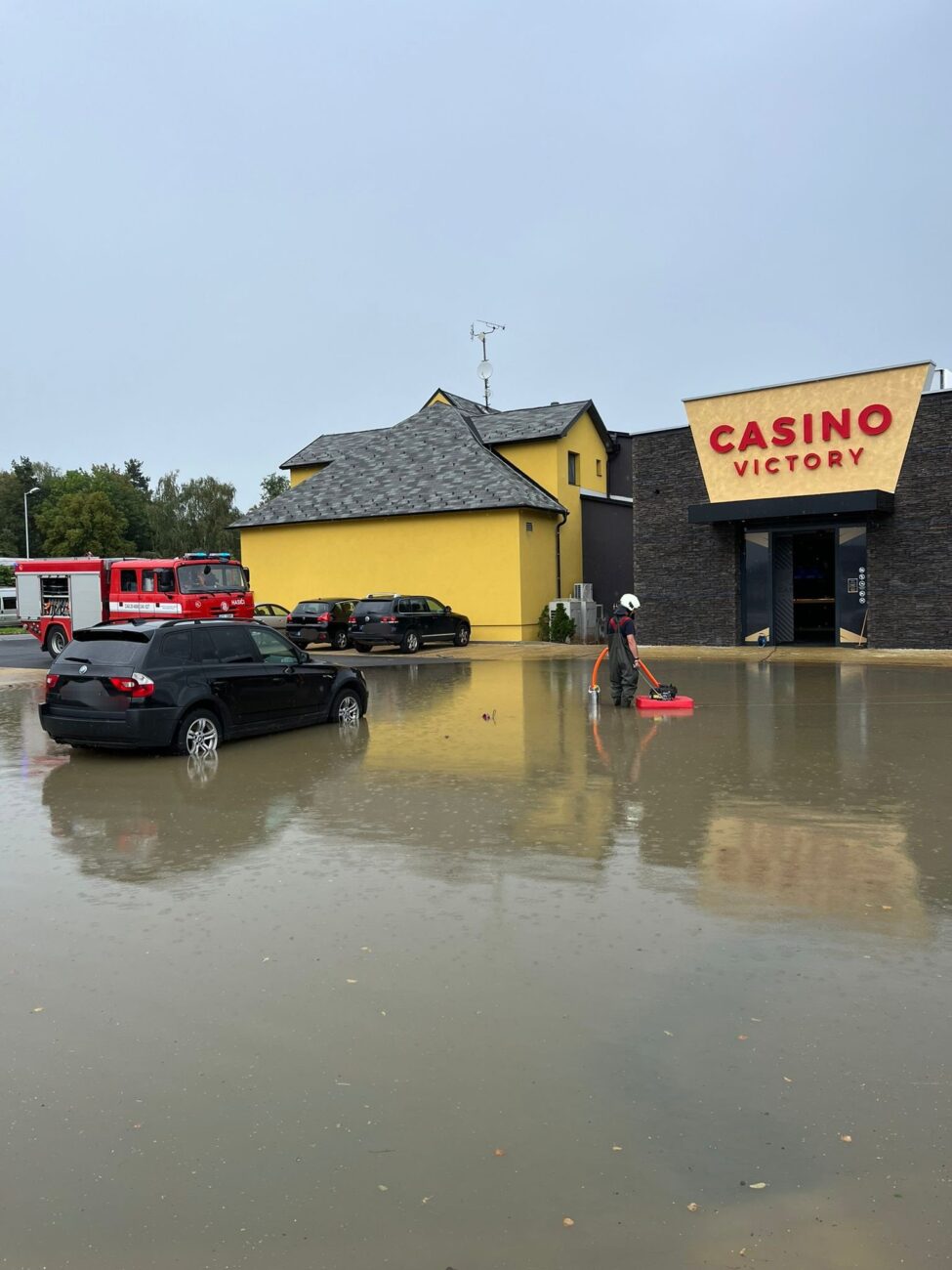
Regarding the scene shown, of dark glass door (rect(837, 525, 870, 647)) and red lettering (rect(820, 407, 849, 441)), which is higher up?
red lettering (rect(820, 407, 849, 441))

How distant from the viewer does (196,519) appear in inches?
3196

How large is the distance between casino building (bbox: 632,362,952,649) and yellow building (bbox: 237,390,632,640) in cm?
475

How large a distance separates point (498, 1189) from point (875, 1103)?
1454 millimetres

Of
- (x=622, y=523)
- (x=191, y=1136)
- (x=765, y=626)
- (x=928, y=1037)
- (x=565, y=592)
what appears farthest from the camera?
(x=622, y=523)

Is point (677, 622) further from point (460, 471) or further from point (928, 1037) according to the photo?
point (928, 1037)

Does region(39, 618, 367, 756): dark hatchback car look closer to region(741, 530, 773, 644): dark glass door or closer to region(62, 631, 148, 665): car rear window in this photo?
region(62, 631, 148, 665): car rear window

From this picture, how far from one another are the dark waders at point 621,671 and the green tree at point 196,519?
6536 centimetres

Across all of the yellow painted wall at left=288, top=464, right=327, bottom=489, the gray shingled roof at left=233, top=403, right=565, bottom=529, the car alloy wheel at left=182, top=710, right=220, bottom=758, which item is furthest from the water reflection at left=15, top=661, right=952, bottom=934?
the yellow painted wall at left=288, top=464, right=327, bottom=489

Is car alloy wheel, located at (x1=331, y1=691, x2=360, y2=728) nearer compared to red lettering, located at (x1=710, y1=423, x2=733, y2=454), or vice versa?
car alloy wheel, located at (x1=331, y1=691, x2=360, y2=728)

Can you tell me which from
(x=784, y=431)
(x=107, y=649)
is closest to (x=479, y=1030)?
(x=107, y=649)

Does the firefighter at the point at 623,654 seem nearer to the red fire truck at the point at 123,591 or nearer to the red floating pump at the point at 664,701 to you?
the red floating pump at the point at 664,701

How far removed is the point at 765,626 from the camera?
28828mm

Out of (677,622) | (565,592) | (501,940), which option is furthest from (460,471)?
(501,940)

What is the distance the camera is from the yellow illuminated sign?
85.0 ft
